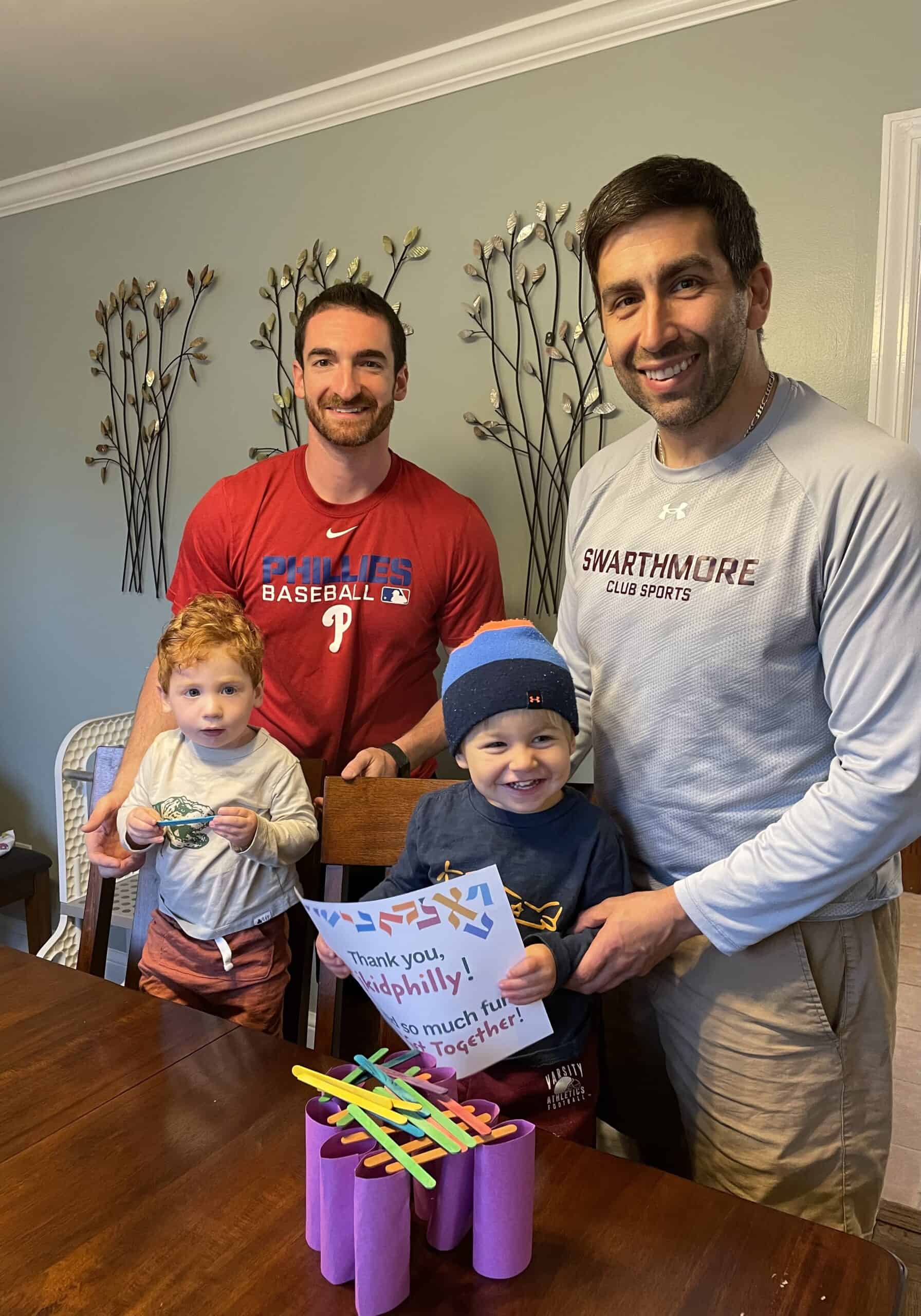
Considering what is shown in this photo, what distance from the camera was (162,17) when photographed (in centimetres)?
232

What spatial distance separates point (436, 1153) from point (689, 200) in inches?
41.6

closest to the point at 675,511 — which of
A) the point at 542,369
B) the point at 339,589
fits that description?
the point at 339,589

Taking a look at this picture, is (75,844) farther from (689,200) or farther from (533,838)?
(689,200)

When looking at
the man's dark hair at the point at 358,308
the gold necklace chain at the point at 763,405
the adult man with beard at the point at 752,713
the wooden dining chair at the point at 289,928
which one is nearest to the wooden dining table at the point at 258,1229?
the adult man with beard at the point at 752,713

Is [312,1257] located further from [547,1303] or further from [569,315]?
[569,315]

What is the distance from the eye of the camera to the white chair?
2750 millimetres

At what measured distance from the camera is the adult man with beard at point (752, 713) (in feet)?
3.60

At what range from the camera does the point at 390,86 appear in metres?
2.61

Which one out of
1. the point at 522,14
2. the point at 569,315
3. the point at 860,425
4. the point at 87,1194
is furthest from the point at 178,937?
the point at 522,14

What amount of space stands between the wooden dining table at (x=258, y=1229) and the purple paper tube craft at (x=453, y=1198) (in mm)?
19

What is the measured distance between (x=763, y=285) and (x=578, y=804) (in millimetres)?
707

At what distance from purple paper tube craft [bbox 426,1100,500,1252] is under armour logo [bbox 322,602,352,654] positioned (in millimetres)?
1176

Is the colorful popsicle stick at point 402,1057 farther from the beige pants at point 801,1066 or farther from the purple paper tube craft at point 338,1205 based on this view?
the beige pants at point 801,1066

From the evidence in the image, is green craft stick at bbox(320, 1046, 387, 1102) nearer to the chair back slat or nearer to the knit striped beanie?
the knit striped beanie
